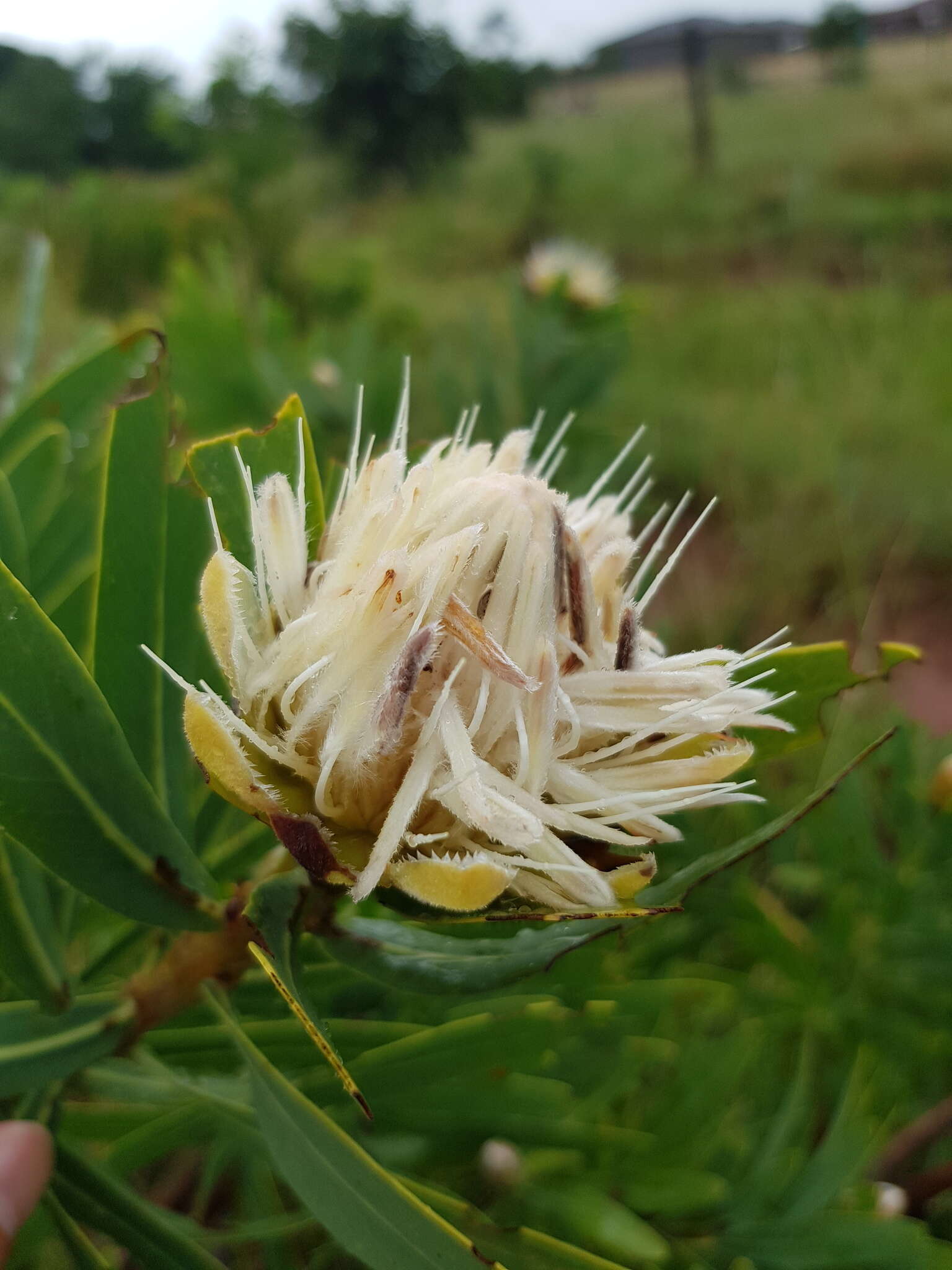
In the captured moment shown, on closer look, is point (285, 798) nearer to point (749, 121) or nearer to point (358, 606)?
point (358, 606)

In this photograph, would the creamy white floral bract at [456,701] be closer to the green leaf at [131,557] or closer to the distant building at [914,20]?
the green leaf at [131,557]

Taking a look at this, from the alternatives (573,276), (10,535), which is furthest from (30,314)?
(573,276)

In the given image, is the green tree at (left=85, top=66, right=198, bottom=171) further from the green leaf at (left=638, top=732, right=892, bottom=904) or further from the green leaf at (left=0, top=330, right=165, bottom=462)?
the green leaf at (left=638, top=732, right=892, bottom=904)

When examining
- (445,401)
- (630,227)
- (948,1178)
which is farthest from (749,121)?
(948,1178)

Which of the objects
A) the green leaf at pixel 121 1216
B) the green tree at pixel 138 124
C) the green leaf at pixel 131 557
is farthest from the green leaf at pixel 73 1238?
the green tree at pixel 138 124

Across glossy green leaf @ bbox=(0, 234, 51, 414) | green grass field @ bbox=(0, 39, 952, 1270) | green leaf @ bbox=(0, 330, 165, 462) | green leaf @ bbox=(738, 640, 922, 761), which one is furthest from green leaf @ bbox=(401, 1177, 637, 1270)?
glossy green leaf @ bbox=(0, 234, 51, 414)

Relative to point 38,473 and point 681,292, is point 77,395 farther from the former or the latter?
point 681,292
